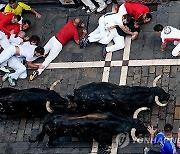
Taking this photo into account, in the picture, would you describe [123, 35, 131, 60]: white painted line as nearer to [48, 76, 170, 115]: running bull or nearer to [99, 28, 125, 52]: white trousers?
[99, 28, 125, 52]: white trousers

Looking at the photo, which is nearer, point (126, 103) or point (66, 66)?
point (126, 103)

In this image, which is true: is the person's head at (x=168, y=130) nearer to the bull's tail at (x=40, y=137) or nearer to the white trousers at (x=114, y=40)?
the bull's tail at (x=40, y=137)

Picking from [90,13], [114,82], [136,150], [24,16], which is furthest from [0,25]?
[136,150]

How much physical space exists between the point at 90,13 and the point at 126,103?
3.71m

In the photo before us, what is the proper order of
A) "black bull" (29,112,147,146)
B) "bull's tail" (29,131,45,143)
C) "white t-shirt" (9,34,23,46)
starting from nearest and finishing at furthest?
"black bull" (29,112,147,146), "bull's tail" (29,131,45,143), "white t-shirt" (9,34,23,46)

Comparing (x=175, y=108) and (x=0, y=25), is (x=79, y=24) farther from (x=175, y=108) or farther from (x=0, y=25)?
(x=175, y=108)

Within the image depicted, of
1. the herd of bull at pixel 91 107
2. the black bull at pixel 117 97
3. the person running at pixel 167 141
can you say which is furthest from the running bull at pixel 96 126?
the person running at pixel 167 141

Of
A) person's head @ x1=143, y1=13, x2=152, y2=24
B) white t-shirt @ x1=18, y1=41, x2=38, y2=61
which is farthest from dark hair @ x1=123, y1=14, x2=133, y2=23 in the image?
white t-shirt @ x1=18, y1=41, x2=38, y2=61

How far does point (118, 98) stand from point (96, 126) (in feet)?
2.72

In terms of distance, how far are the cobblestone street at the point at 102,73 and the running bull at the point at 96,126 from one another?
17.2 inches

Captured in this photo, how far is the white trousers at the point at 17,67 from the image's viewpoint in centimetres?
1644

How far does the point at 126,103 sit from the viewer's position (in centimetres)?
1457

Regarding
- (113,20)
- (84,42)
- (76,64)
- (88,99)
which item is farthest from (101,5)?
(88,99)

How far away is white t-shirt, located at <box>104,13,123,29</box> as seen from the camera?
1633 centimetres
